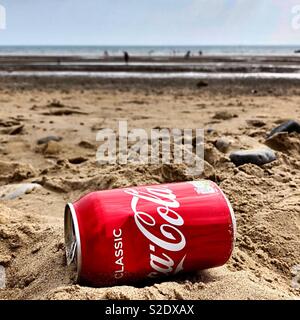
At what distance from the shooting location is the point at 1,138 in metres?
4.39

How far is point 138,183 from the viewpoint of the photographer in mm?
2656

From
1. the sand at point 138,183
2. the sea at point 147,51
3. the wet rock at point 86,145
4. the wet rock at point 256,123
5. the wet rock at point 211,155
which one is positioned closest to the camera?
the sand at point 138,183

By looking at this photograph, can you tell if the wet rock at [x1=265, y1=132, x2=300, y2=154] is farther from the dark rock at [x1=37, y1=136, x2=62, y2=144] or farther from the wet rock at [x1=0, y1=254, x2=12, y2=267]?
the wet rock at [x1=0, y1=254, x2=12, y2=267]

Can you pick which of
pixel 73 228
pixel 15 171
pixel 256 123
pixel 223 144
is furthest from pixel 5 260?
pixel 256 123

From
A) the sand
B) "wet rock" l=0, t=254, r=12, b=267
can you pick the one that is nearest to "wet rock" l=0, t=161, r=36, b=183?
the sand

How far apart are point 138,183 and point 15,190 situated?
875 mm

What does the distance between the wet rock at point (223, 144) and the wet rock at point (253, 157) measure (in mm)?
343

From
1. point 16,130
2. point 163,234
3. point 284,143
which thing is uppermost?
point 16,130

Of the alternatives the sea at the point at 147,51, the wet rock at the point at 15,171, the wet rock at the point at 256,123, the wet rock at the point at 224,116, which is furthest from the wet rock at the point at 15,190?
the sea at the point at 147,51

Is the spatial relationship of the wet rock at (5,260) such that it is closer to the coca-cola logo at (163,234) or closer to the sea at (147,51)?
the coca-cola logo at (163,234)

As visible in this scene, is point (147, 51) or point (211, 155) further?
point (147, 51)

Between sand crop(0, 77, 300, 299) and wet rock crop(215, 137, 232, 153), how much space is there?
4 cm

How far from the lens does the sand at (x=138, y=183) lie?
1.59 m

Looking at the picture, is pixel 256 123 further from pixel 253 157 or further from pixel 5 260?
pixel 5 260
